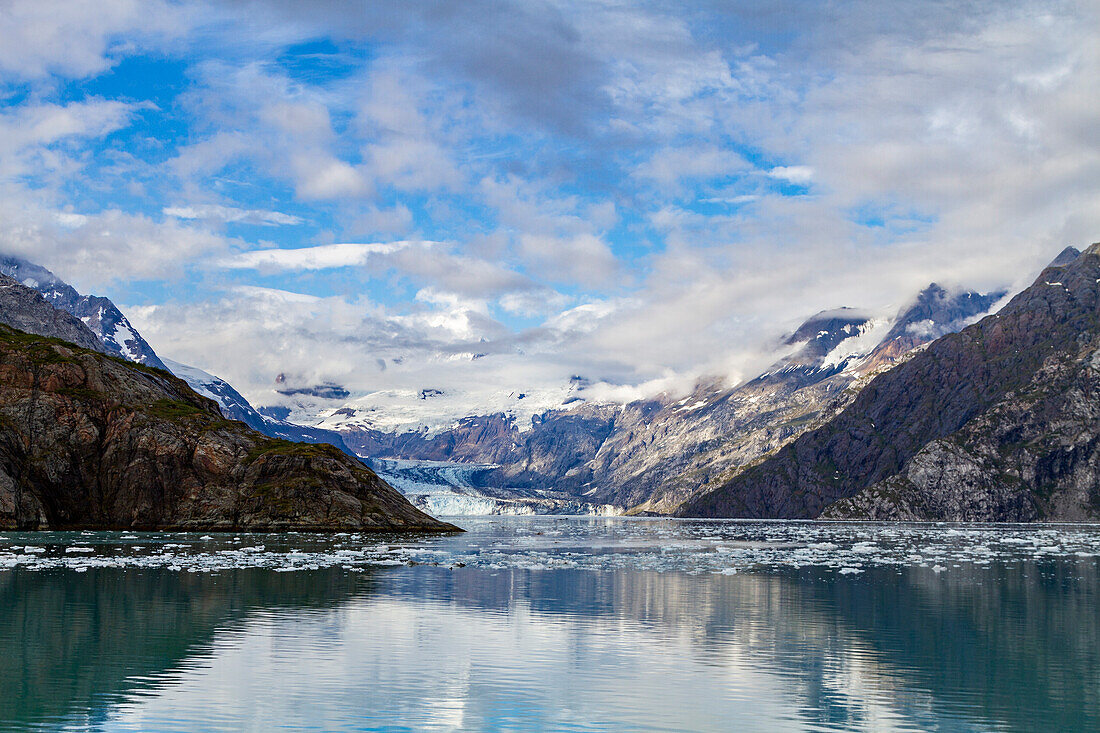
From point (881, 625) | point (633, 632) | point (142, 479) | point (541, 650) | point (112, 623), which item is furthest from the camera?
point (142, 479)

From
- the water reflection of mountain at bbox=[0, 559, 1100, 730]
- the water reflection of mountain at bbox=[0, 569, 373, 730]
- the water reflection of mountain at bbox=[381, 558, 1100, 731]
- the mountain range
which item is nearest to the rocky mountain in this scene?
the mountain range

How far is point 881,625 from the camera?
177 feet

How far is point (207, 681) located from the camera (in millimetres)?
36344

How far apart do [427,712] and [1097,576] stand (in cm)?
8138

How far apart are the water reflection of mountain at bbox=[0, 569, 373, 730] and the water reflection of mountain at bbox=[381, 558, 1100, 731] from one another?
10567 mm

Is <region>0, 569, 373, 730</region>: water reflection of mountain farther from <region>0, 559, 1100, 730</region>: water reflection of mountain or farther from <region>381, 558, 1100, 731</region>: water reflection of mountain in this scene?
<region>381, 558, 1100, 731</region>: water reflection of mountain

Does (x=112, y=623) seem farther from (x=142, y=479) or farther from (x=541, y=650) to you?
(x=142, y=479)

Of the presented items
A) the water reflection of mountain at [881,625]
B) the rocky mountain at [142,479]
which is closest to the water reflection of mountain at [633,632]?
the water reflection of mountain at [881,625]

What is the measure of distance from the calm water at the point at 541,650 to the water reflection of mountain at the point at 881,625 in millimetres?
195

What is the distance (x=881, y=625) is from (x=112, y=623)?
147 feet

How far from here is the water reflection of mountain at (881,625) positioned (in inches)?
1353

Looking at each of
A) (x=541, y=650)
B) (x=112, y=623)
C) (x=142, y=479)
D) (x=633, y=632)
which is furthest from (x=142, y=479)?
(x=541, y=650)

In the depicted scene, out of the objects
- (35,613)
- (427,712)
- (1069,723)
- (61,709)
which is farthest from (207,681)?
(1069,723)

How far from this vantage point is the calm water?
1236 inches
